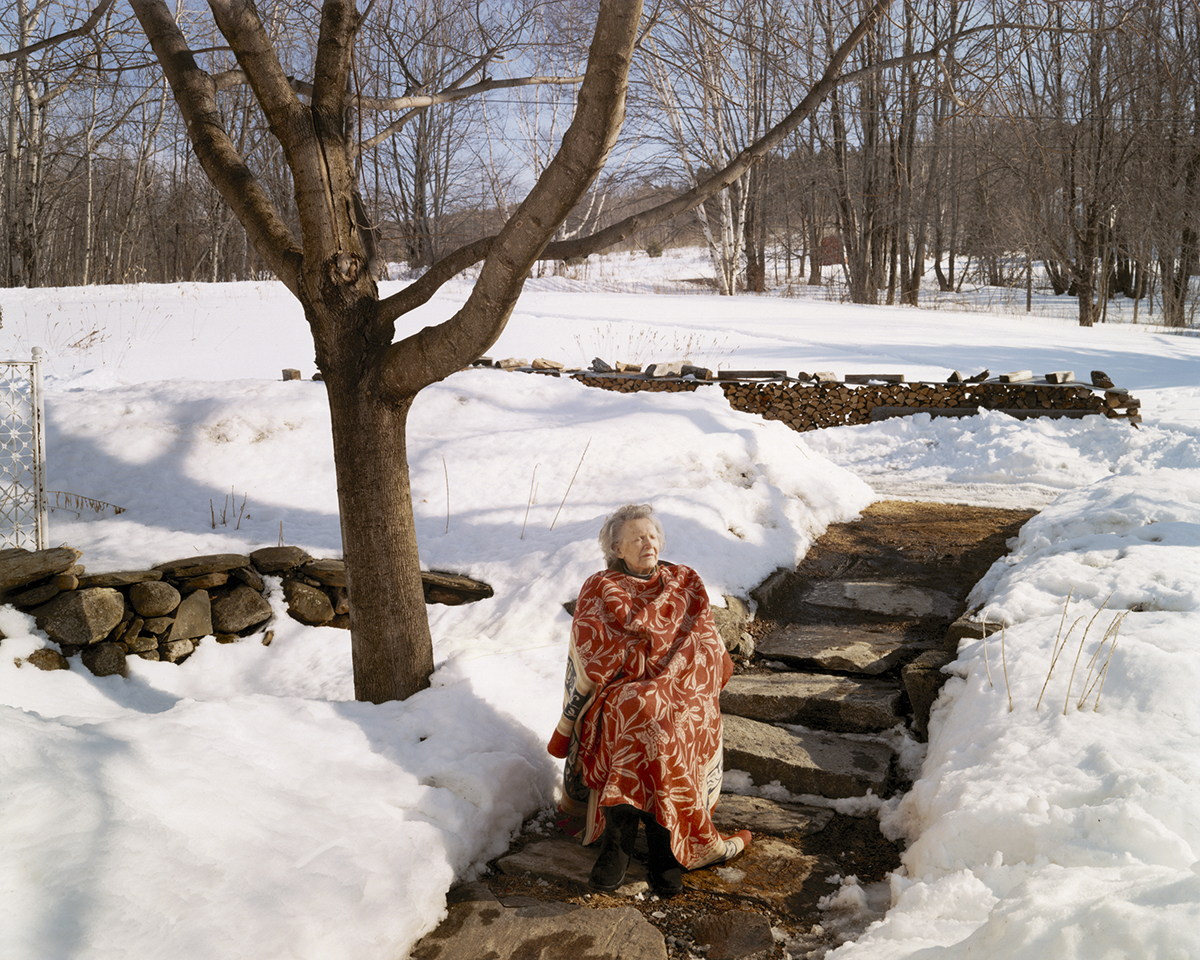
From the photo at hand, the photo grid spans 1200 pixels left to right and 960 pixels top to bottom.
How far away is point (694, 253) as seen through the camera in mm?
40438

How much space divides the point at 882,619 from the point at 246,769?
3.28 meters

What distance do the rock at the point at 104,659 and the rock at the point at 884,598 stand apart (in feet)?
12.1

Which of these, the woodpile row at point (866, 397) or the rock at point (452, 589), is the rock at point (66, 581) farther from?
the woodpile row at point (866, 397)

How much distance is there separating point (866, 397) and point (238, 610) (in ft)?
25.3

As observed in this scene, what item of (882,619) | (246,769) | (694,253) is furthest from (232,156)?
(694,253)

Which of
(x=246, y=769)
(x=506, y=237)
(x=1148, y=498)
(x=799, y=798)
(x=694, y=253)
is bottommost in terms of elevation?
(x=799, y=798)

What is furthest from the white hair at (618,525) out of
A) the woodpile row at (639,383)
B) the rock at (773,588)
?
the woodpile row at (639,383)

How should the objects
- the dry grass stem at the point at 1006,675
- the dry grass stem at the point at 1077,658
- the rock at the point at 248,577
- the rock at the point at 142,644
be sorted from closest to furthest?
the dry grass stem at the point at 1077,658 → the dry grass stem at the point at 1006,675 → the rock at the point at 142,644 → the rock at the point at 248,577

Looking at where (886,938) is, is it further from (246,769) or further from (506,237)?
(506,237)

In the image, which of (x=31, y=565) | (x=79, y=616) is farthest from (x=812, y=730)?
(x=31, y=565)

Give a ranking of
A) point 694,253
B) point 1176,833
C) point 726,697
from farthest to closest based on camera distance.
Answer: point 694,253 → point 726,697 → point 1176,833

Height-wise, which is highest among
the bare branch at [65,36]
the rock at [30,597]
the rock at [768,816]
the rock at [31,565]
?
the bare branch at [65,36]

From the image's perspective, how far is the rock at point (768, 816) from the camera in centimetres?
299

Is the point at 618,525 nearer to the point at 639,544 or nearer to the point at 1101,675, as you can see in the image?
the point at 639,544
